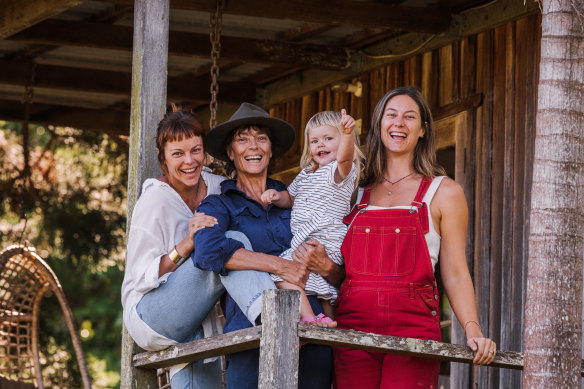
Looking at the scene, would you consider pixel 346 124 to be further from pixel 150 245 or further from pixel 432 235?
pixel 150 245

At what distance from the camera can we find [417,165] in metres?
4.45

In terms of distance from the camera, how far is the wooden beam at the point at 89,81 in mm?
8180

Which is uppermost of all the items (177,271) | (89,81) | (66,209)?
(89,81)

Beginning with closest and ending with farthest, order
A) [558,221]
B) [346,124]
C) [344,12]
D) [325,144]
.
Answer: [558,221] → [346,124] → [325,144] → [344,12]

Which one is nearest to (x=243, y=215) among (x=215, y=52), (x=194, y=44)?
(x=215, y=52)

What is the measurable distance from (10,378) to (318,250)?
4371 mm

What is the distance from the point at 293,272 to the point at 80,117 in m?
5.80

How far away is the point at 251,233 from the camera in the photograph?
4.45 meters

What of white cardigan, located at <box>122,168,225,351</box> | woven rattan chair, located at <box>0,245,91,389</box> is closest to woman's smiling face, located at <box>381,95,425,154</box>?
white cardigan, located at <box>122,168,225,351</box>

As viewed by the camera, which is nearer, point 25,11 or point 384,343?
point 384,343

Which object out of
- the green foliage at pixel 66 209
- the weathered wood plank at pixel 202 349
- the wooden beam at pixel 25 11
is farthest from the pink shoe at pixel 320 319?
the green foliage at pixel 66 209

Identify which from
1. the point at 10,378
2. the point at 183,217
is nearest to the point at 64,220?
the point at 10,378

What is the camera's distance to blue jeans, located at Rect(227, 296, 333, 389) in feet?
14.0

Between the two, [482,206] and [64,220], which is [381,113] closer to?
[482,206]
